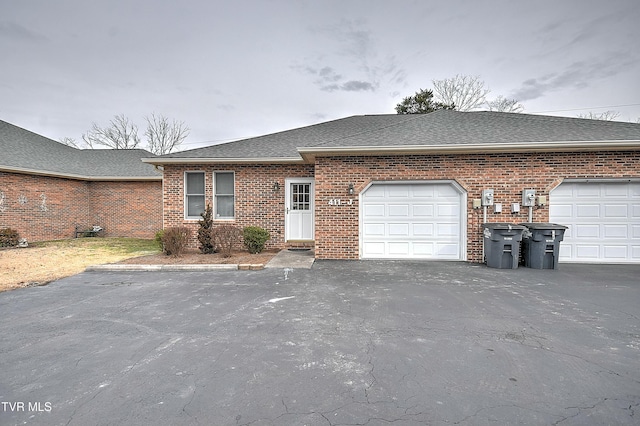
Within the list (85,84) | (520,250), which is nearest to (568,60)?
(520,250)

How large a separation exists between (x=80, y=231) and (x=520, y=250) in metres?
18.0

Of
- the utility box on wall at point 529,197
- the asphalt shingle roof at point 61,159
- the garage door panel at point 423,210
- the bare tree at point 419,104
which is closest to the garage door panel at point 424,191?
the garage door panel at point 423,210

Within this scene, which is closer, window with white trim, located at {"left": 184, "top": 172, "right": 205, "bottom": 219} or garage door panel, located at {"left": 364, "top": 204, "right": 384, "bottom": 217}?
garage door panel, located at {"left": 364, "top": 204, "right": 384, "bottom": 217}

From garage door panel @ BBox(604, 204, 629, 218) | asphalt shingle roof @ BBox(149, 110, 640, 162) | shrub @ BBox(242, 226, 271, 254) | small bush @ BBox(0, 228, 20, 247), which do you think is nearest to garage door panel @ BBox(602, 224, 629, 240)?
garage door panel @ BBox(604, 204, 629, 218)

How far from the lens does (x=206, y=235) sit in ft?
31.5

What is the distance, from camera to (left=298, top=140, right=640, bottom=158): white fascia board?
757 centimetres

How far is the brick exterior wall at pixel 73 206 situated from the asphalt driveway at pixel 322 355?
31.5 feet

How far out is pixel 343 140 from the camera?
28.7ft

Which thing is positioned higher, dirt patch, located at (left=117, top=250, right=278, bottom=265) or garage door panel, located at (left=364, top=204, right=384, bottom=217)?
garage door panel, located at (left=364, top=204, right=384, bottom=217)

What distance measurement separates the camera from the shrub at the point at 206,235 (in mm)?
9625

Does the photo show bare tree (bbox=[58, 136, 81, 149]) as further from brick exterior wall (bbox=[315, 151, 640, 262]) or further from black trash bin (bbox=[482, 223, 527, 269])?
black trash bin (bbox=[482, 223, 527, 269])

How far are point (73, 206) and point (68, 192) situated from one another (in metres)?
0.68

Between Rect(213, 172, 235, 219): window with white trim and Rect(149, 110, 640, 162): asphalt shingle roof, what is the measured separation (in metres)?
0.77

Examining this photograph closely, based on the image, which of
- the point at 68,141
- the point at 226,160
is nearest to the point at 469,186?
the point at 226,160
